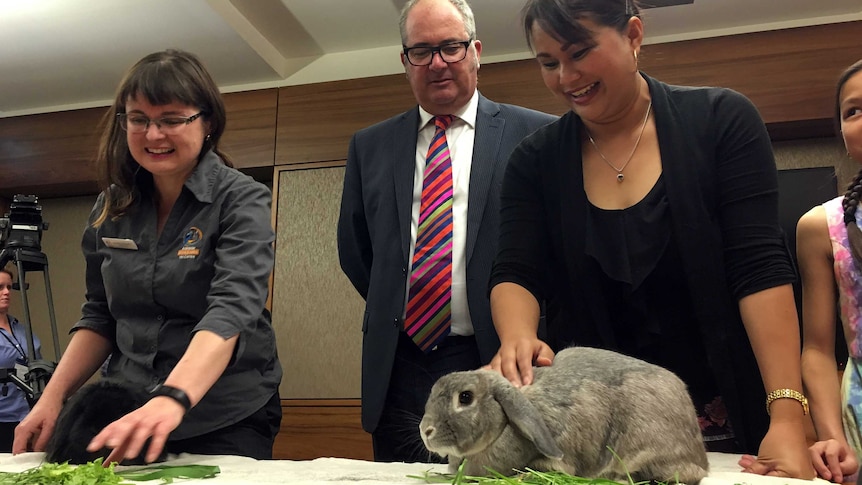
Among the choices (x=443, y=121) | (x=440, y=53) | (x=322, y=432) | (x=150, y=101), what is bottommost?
(x=322, y=432)

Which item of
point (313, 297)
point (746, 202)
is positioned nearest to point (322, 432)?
point (313, 297)

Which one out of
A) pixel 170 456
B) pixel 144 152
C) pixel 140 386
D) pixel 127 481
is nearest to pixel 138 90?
pixel 144 152

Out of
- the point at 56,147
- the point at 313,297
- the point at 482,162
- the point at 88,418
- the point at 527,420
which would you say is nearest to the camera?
the point at 527,420

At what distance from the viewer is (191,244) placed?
63.4 inches

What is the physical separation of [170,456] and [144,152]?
0.71 metres

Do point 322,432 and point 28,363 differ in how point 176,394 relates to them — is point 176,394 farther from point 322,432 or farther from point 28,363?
point 322,432

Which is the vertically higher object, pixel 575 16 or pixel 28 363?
pixel 575 16

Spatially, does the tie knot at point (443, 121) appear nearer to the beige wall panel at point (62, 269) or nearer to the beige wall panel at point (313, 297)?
the beige wall panel at point (313, 297)

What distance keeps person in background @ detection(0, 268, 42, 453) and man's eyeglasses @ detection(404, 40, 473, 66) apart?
2.65 metres

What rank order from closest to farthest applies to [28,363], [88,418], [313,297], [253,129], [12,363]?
[88,418] → [28,363] → [12,363] → [313,297] → [253,129]

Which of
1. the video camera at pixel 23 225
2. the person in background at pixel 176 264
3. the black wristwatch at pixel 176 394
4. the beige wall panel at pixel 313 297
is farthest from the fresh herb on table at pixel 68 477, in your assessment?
the beige wall panel at pixel 313 297

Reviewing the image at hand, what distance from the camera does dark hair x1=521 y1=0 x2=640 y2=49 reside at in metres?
1.31

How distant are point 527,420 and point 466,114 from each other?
1347mm

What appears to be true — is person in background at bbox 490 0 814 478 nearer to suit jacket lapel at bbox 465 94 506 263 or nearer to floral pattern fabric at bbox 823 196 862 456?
floral pattern fabric at bbox 823 196 862 456
